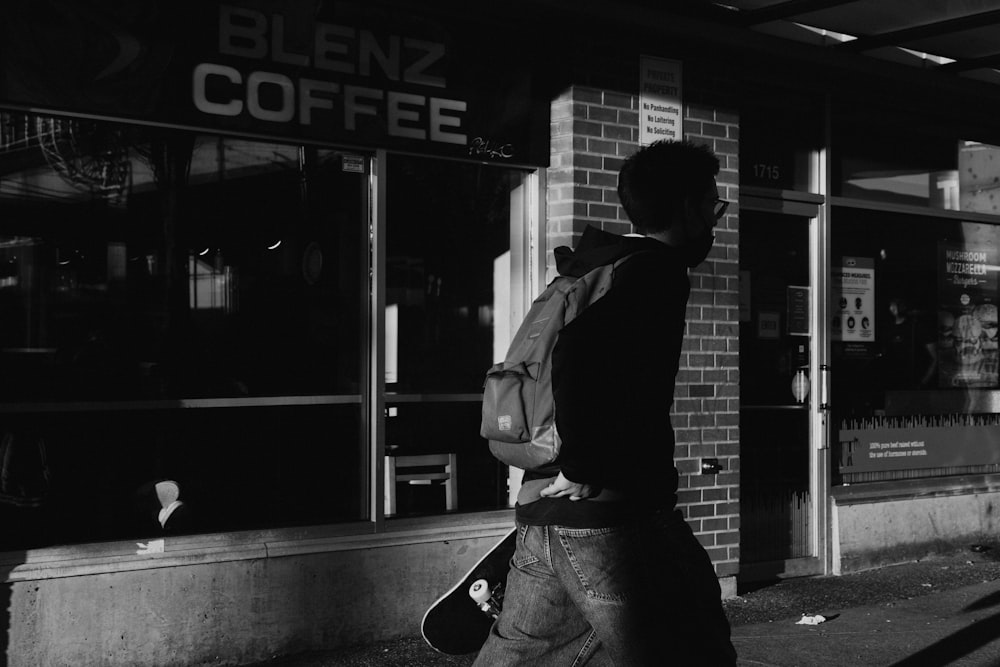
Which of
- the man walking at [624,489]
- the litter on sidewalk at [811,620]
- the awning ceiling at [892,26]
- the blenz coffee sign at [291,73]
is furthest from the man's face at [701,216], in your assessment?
the litter on sidewalk at [811,620]

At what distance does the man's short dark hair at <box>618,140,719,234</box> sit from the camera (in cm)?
306

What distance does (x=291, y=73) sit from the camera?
5535mm

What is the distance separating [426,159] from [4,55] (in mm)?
2044

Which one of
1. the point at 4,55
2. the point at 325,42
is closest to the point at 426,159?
the point at 325,42

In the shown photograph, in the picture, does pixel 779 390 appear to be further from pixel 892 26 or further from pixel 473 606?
pixel 473 606

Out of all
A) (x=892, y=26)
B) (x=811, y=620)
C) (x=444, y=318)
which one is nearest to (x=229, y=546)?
(x=444, y=318)

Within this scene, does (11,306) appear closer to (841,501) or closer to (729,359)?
(729,359)

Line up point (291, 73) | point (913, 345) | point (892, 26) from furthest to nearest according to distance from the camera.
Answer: point (913, 345)
point (892, 26)
point (291, 73)

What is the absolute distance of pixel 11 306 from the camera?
4.99 metres

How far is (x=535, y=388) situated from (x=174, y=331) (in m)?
2.92

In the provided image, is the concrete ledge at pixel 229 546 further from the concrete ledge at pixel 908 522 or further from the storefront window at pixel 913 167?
the storefront window at pixel 913 167

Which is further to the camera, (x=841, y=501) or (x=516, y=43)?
(x=841, y=501)

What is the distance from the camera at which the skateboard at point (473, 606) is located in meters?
3.24

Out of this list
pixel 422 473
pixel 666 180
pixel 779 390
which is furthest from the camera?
pixel 779 390
